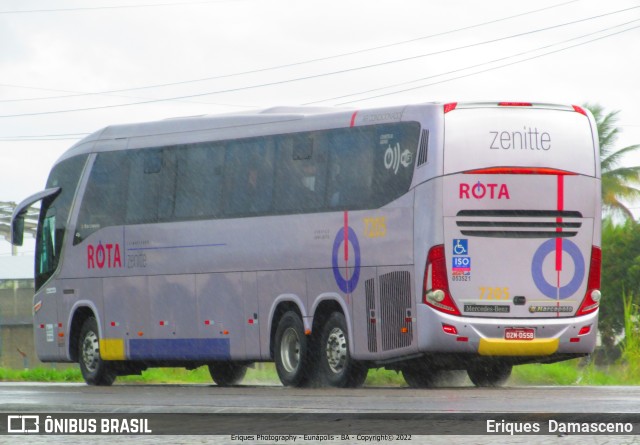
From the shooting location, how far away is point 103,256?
23812 mm

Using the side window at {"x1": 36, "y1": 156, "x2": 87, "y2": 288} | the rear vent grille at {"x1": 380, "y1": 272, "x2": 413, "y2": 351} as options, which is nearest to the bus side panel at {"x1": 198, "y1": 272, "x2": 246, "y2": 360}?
the rear vent grille at {"x1": 380, "y1": 272, "x2": 413, "y2": 351}

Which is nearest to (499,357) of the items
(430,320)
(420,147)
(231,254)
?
(430,320)

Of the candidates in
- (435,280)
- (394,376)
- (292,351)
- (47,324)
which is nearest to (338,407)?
(435,280)

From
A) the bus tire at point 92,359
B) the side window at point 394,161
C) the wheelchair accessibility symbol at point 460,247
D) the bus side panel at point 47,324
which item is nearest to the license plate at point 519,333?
the wheelchair accessibility symbol at point 460,247

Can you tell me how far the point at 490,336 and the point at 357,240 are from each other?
2143mm

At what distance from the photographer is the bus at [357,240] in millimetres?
18797

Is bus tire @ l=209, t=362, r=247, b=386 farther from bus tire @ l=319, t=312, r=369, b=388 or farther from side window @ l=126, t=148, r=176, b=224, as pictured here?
bus tire @ l=319, t=312, r=369, b=388

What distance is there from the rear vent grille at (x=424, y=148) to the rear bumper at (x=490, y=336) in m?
1.79

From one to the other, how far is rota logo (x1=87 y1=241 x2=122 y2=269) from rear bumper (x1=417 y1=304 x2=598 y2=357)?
21.5 ft

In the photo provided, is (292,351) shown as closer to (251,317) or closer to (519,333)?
(251,317)

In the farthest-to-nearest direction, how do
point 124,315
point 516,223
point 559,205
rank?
point 124,315 < point 559,205 < point 516,223

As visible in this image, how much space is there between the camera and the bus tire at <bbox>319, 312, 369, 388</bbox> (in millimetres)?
19516

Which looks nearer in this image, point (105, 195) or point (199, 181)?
point (199, 181)

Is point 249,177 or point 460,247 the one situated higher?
point 249,177
